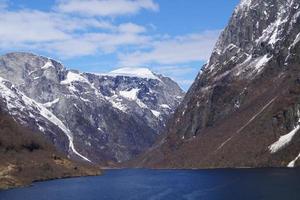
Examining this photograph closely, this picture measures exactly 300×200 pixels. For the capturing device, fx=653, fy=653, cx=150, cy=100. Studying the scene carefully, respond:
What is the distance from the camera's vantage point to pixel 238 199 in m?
199

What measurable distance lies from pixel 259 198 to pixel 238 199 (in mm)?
6472

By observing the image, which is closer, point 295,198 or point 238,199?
point 295,198

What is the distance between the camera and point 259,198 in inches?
7761

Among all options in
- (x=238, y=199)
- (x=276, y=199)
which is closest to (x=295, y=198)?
(x=276, y=199)

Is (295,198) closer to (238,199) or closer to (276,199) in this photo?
(276,199)

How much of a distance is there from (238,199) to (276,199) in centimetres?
1422

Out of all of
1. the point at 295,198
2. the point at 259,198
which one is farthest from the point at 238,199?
the point at 295,198

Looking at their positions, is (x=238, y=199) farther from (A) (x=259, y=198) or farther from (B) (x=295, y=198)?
(B) (x=295, y=198)

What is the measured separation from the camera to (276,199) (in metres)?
189

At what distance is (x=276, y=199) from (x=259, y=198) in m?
8.92
